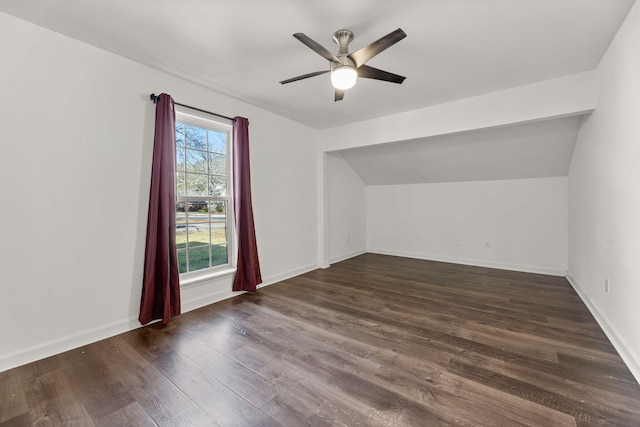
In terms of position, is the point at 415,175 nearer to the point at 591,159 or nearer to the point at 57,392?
the point at 591,159

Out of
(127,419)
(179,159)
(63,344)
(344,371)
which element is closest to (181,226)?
(179,159)

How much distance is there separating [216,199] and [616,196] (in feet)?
13.0

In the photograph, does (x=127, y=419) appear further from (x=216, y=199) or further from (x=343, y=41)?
(x=343, y=41)

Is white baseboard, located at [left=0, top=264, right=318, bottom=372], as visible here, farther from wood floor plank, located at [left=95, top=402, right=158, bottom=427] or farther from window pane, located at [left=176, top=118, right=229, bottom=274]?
wood floor plank, located at [left=95, top=402, right=158, bottom=427]

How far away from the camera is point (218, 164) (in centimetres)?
356

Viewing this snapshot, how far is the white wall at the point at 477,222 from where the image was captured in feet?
14.7

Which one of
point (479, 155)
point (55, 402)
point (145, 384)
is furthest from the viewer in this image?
point (479, 155)

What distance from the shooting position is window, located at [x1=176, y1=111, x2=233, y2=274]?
10.5 feet

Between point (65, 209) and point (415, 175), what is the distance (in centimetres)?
525

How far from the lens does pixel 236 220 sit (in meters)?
3.58

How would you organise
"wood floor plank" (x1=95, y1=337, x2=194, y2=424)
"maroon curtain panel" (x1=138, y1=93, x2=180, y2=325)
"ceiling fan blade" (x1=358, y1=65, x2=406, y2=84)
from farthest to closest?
"maroon curtain panel" (x1=138, y1=93, x2=180, y2=325)
"ceiling fan blade" (x1=358, y1=65, x2=406, y2=84)
"wood floor plank" (x1=95, y1=337, x2=194, y2=424)

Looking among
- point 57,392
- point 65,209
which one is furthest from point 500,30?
point 57,392

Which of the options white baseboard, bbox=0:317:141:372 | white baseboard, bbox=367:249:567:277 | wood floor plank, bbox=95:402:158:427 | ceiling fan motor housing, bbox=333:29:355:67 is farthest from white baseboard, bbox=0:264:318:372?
white baseboard, bbox=367:249:567:277

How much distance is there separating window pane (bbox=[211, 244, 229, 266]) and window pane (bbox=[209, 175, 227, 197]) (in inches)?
26.9
